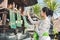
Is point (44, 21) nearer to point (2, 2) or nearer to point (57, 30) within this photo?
point (2, 2)

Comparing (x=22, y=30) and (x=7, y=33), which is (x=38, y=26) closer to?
(x=7, y=33)

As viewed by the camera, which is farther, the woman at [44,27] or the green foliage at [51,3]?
the green foliage at [51,3]

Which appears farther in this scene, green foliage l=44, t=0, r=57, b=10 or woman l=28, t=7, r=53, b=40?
green foliage l=44, t=0, r=57, b=10

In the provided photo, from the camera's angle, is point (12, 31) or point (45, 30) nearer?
point (45, 30)

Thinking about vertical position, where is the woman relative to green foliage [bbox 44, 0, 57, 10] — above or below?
below

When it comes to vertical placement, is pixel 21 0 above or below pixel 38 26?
above

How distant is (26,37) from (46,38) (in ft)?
20.1

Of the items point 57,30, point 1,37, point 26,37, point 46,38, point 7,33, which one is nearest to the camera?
point 46,38

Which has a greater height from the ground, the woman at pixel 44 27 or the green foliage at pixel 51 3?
the green foliage at pixel 51 3

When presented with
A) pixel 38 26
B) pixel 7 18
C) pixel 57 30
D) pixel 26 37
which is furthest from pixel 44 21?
pixel 57 30

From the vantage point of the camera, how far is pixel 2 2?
34.5ft

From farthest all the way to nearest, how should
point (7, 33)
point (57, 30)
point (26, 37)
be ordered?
point (57, 30)
point (26, 37)
point (7, 33)

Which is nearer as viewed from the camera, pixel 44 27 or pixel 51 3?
pixel 44 27

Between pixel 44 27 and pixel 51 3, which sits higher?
pixel 51 3
